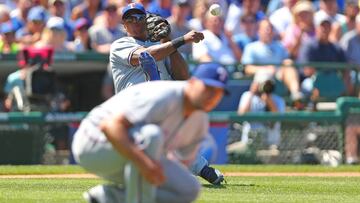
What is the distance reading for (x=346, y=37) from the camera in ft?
56.7

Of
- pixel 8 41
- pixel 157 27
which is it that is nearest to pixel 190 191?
pixel 157 27

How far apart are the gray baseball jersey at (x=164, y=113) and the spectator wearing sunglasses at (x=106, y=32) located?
1041cm

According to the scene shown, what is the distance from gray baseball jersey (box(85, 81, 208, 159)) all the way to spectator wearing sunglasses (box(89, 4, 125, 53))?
10.4 m

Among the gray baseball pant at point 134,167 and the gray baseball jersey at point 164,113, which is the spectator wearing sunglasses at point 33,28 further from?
the gray baseball jersey at point 164,113

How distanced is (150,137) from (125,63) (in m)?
3.79

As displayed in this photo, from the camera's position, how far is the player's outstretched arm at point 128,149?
18.8 feet

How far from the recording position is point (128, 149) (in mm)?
5738

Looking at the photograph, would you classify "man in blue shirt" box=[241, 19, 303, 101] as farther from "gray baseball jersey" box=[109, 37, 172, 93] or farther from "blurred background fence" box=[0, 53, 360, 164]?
"gray baseball jersey" box=[109, 37, 172, 93]

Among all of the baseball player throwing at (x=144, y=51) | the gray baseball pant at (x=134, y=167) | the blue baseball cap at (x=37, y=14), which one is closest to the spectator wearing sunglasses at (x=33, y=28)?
the blue baseball cap at (x=37, y=14)

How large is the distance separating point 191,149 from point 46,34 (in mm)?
10091

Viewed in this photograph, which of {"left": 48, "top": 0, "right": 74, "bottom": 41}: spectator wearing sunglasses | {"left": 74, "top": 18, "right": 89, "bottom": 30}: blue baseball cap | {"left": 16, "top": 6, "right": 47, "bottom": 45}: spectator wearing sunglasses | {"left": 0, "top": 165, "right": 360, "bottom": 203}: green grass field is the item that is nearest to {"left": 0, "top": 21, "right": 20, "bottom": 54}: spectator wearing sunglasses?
{"left": 16, "top": 6, "right": 47, "bottom": 45}: spectator wearing sunglasses

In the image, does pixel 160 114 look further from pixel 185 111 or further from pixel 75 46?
pixel 75 46

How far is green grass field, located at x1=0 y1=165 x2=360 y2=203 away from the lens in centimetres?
826

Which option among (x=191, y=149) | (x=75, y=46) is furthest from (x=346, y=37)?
(x=191, y=149)
